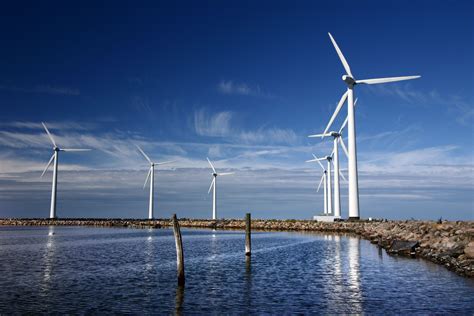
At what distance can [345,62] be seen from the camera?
263 ft

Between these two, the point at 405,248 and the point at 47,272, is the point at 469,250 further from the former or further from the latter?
the point at 47,272

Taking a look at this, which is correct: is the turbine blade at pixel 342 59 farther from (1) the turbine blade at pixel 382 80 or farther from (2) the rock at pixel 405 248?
(2) the rock at pixel 405 248

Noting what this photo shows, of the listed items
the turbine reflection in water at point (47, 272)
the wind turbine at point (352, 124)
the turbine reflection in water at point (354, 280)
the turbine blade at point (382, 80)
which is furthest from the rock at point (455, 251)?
the turbine blade at point (382, 80)

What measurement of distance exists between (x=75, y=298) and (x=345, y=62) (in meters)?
67.0

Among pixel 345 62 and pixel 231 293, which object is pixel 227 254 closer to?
pixel 231 293

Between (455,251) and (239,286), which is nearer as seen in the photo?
(239,286)

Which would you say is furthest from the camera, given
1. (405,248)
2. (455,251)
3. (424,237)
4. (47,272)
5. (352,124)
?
(352,124)

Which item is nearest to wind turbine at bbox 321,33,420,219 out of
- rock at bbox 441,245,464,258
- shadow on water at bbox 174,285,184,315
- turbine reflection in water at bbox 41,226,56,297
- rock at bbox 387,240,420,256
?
rock at bbox 387,240,420,256

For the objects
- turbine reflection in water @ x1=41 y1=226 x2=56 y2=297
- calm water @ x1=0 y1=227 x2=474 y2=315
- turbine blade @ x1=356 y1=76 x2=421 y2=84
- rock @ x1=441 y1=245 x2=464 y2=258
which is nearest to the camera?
calm water @ x1=0 y1=227 x2=474 y2=315

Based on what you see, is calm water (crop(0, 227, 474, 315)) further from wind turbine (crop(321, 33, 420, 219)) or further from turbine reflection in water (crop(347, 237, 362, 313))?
wind turbine (crop(321, 33, 420, 219))

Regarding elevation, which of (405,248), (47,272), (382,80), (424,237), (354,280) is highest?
(382,80)

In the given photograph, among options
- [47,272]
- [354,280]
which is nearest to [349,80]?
[354,280]

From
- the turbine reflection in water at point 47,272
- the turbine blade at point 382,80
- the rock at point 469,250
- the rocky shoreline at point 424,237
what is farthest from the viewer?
the turbine blade at point 382,80

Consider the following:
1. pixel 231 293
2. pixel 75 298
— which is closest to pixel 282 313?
pixel 231 293
